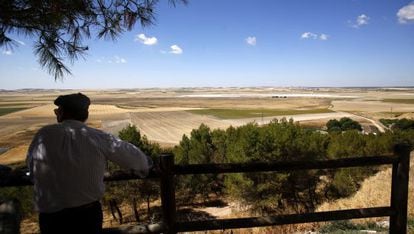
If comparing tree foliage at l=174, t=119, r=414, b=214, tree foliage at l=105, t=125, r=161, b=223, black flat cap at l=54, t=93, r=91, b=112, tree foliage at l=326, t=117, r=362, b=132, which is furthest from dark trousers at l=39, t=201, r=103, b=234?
tree foliage at l=326, t=117, r=362, b=132

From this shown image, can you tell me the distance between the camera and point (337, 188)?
24.3 m

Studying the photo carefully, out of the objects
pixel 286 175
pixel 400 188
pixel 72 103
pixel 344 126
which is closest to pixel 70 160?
pixel 72 103

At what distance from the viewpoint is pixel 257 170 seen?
12.4 feet

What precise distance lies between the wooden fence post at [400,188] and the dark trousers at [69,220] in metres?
3.06

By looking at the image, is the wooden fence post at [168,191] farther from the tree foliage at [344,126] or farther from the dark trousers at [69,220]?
the tree foliage at [344,126]

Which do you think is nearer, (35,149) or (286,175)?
(35,149)

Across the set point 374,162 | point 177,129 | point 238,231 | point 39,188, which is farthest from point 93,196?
point 177,129

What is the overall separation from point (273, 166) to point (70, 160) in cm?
198

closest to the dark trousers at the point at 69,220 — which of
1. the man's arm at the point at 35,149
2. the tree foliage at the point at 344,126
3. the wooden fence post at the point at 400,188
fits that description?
the man's arm at the point at 35,149

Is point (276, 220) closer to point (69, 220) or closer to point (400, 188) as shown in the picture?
point (400, 188)

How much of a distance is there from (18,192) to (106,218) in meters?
7.82

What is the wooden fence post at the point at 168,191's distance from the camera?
11.5ft

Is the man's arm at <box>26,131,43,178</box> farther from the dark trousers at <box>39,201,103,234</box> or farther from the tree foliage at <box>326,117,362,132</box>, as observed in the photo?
the tree foliage at <box>326,117,362,132</box>

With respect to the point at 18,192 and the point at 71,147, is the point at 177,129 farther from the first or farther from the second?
the point at 71,147
